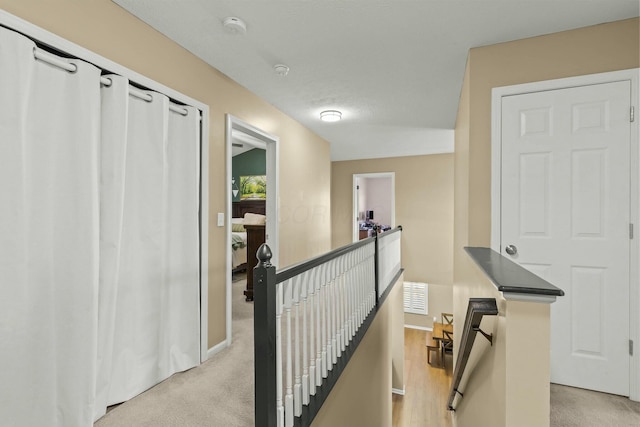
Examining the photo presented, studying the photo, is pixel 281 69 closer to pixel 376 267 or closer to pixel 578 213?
pixel 376 267

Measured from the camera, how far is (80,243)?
1.58 metres

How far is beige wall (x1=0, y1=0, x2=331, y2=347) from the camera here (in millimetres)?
1651

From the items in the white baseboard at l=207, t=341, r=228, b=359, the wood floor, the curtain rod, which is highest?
the curtain rod

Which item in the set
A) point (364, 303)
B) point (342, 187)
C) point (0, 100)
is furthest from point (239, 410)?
point (342, 187)

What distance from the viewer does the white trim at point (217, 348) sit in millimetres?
2475

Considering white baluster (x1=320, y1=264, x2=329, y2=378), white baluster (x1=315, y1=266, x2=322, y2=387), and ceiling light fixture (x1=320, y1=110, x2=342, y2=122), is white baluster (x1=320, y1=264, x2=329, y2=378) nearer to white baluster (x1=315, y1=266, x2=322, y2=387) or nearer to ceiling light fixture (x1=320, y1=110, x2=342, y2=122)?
white baluster (x1=315, y1=266, x2=322, y2=387)

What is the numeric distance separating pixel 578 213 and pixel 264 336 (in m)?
2.20

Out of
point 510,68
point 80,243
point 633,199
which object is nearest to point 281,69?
point 510,68

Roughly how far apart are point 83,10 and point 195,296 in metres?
1.89

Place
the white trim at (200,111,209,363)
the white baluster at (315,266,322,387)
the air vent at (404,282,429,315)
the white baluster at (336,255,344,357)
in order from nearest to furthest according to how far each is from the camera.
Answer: the white baluster at (315,266,322,387) → the white baluster at (336,255,344,357) → the white trim at (200,111,209,363) → the air vent at (404,282,429,315)

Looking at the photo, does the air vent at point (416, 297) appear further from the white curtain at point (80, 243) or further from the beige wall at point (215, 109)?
the white curtain at point (80, 243)

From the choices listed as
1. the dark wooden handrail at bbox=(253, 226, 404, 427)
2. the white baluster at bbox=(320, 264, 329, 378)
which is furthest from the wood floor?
the dark wooden handrail at bbox=(253, 226, 404, 427)

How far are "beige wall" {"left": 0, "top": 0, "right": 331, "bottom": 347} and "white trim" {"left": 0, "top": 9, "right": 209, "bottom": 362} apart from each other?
0.06 metres

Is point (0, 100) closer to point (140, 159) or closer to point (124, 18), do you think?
point (140, 159)
